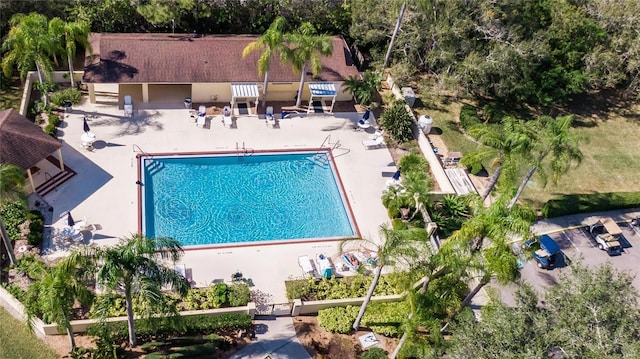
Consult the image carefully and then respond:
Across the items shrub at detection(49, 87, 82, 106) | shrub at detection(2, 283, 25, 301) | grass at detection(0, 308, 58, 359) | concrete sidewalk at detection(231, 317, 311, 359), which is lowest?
grass at detection(0, 308, 58, 359)

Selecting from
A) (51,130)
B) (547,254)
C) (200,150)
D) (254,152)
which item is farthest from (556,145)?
(51,130)

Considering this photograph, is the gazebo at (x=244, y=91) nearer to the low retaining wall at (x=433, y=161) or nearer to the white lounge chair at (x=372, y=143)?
the white lounge chair at (x=372, y=143)

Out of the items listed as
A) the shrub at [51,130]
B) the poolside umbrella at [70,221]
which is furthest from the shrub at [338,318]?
the shrub at [51,130]

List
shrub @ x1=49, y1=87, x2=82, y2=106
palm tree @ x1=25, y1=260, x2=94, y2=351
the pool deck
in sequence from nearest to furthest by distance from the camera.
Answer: palm tree @ x1=25, y1=260, x2=94, y2=351, the pool deck, shrub @ x1=49, y1=87, x2=82, y2=106

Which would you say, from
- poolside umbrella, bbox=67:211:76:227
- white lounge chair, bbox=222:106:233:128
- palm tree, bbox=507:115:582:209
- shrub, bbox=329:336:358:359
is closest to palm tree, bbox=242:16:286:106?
white lounge chair, bbox=222:106:233:128

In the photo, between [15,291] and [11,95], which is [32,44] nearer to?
[11,95]

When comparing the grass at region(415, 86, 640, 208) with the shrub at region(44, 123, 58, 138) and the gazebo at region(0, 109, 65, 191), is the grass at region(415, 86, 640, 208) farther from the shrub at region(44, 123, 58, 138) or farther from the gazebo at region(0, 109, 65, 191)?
the gazebo at region(0, 109, 65, 191)
